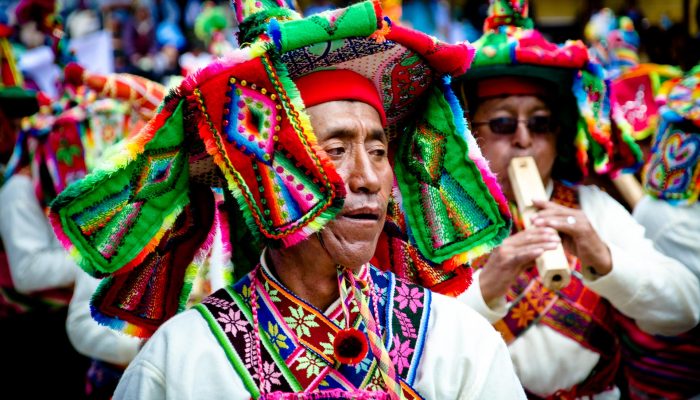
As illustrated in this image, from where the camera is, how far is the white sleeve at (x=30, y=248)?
4.10m

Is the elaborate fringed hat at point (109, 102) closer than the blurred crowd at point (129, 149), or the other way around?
the blurred crowd at point (129, 149)

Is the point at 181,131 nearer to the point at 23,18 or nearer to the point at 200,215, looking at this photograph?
the point at 200,215

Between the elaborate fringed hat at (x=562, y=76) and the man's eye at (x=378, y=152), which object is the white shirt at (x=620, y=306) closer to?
the elaborate fringed hat at (x=562, y=76)

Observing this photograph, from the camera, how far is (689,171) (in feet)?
10.8

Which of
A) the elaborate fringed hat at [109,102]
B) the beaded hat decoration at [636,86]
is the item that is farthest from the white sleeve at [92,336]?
the beaded hat decoration at [636,86]

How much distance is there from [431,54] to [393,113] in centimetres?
30

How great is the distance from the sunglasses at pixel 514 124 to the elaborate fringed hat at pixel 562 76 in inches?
5.2

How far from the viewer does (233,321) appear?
194 cm

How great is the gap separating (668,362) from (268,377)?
2.18 meters

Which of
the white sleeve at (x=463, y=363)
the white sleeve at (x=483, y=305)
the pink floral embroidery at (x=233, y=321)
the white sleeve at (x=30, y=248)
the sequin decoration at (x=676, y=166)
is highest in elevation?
the pink floral embroidery at (x=233, y=321)

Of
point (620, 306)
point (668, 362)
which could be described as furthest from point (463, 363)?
point (668, 362)

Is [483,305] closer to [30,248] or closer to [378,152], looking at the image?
[378,152]

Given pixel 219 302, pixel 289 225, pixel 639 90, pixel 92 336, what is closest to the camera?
pixel 289 225

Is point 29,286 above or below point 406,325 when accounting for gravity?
below
